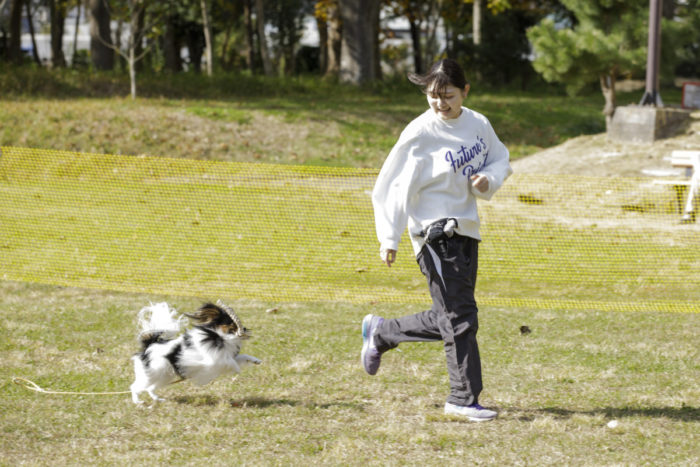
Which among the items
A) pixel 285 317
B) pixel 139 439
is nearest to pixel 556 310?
pixel 285 317

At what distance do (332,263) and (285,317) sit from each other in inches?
79.8

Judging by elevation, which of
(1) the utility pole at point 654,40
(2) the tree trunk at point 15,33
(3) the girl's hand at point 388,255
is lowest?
(3) the girl's hand at point 388,255

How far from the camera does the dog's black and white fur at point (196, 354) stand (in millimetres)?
4578

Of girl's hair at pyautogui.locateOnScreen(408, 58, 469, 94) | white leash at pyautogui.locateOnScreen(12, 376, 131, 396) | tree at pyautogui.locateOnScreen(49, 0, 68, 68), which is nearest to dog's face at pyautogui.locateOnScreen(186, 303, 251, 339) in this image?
white leash at pyautogui.locateOnScreen(12, 376, 131, 396)

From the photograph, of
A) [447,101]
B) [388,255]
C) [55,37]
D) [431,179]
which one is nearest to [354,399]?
[388,255]

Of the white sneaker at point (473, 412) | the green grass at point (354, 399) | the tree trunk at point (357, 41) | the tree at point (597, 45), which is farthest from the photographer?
the tree trunk at point (357, 41)

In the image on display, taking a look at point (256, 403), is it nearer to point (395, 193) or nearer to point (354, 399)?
point (354, 399)

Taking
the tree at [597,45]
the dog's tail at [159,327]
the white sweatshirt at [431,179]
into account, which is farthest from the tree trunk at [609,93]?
the dog's tail at [159,327]

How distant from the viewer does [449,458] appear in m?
3.96

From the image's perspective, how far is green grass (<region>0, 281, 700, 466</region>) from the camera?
4.05 meters

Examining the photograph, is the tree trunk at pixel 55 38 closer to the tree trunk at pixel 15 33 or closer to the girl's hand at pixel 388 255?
the tree trunk at pixel 15 33

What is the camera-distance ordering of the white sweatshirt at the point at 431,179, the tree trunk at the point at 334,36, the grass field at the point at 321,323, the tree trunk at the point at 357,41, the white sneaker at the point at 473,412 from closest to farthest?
the grass field at the point at 321,323, the white sweatshirt at the point at 431,179, the white sneaker at the point at 473,412, the tree trunk at the point at 357,41, the tree trunk at the point at 334,36

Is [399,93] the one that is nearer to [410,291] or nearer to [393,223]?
[410,291]

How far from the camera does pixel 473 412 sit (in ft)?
14.5
